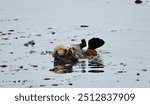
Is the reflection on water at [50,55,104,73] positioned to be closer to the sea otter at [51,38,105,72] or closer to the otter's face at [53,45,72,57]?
the sea otter at [51,38,105,72]

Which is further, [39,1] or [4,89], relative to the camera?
[39,1]

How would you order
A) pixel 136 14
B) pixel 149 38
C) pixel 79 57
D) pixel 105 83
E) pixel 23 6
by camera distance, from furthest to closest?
1. pixel 23 6
2. pixel 136 14
3. pixel 149 38
4. pixel 79 57
5. pixel 105 83

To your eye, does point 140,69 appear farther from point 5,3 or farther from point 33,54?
point 5,3

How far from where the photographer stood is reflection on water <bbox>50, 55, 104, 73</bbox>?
30.4 ft

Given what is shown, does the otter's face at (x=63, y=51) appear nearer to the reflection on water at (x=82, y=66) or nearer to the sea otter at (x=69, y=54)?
the sea otter at (x=69, y=54)

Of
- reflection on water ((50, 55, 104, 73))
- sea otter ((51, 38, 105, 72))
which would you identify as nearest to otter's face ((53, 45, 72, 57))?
sea otter ((51, 38, 105, 72))

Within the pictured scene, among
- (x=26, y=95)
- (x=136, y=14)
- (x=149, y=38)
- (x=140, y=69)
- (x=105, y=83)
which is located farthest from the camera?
(x=136, y=14)

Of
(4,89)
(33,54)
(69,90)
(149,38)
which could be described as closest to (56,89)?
(69,90)

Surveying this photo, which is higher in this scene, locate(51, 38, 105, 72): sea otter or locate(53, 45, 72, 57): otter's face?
locate(53, 45, 72, 57): otter's face

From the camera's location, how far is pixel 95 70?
9297 mm

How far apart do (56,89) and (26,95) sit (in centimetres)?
45

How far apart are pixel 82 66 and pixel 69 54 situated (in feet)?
1.11

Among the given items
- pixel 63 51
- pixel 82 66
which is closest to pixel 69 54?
pixel 63 51

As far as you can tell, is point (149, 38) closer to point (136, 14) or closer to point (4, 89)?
point (136, 14)
